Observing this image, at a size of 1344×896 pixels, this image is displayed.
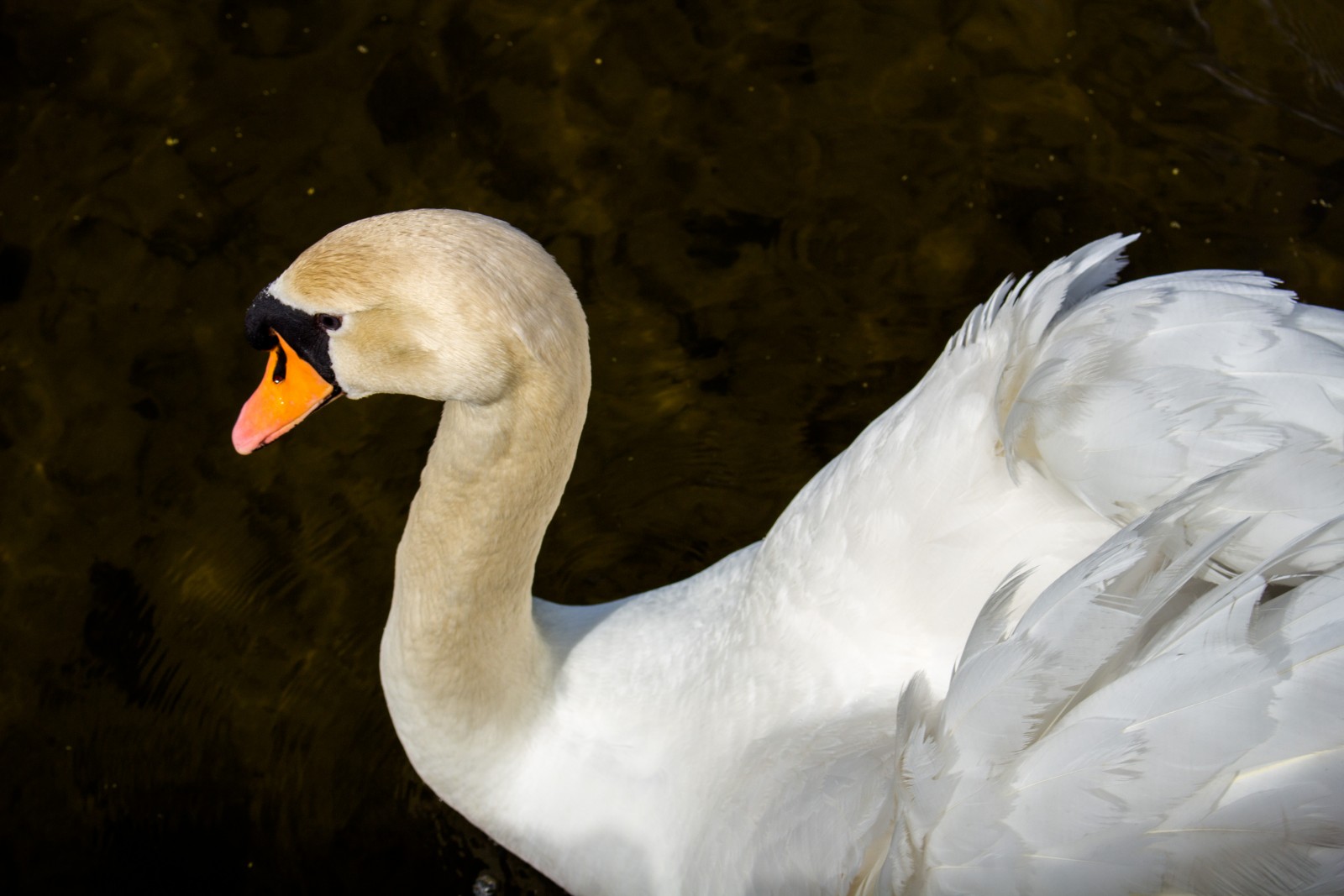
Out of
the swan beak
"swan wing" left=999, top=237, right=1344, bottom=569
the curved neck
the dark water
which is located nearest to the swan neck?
the curved neck

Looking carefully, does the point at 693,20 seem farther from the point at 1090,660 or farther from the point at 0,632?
the point at 1090,660

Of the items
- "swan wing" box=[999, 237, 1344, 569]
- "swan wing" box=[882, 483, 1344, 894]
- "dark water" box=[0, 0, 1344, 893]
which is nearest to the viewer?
"swan wing" box=[882, 483, 1344, 894]

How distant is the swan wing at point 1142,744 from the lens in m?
1.69

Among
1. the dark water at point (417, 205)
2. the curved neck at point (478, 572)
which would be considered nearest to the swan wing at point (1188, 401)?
the curved neck at point (478, 572)

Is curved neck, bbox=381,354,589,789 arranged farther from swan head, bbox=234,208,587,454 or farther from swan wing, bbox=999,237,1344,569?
swan wing, bbox=999,237,1344,569

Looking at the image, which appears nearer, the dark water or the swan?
the swan

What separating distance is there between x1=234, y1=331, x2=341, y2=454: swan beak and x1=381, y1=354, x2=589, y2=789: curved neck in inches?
8.8

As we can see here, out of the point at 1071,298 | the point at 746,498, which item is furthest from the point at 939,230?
the point at 1071,298

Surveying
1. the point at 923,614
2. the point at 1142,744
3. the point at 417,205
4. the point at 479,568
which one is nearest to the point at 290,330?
the point at 479,568

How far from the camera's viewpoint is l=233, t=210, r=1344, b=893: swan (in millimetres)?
1728

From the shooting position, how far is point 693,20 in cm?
439

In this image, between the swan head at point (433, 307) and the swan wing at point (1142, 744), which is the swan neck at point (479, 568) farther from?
the swan wing at point (1142, 744)

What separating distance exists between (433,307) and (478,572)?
0.63 metres

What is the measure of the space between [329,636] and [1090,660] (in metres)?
2.15
